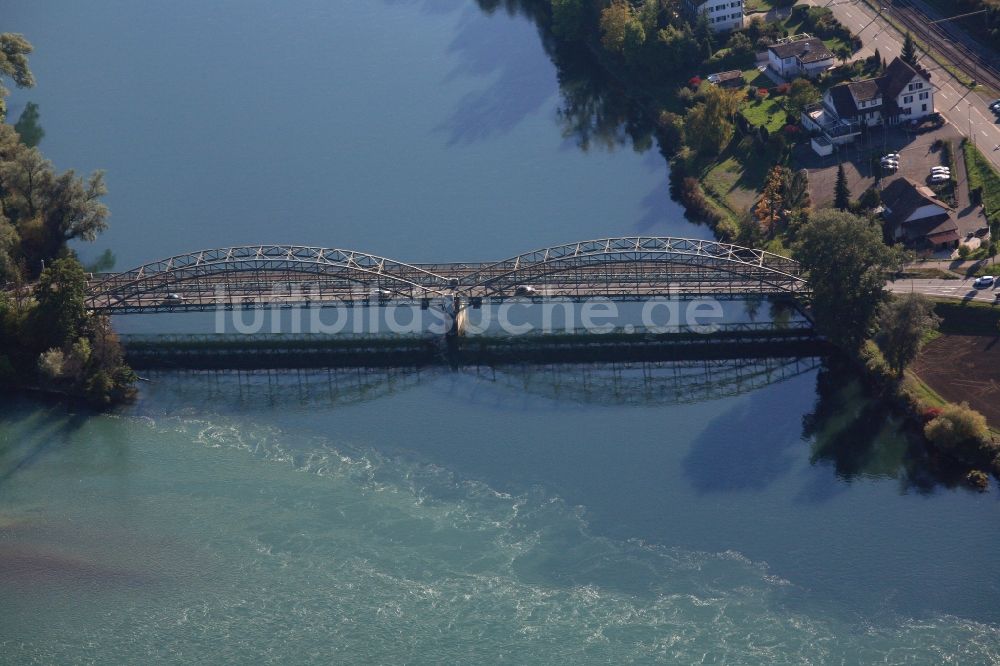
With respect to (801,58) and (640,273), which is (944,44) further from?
(640,273)

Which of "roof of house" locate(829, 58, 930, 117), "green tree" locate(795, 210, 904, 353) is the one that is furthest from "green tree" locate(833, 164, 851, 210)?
"green tree" locate(795, 210, 904, 353)

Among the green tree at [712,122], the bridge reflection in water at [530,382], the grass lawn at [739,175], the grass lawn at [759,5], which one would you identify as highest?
the grass lawn at [759,5]

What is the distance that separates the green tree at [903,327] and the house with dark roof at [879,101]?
2691 cm

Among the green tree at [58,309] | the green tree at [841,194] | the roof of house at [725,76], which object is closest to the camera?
the green tree at [58,309]

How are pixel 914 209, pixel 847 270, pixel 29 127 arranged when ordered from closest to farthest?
A: 1. pixel 847 270
2. pixel 914 209
3. pixel 29 127

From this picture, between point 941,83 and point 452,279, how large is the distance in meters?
44.0

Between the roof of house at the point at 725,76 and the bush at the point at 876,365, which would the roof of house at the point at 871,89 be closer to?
the roof of house at the point at 725,76

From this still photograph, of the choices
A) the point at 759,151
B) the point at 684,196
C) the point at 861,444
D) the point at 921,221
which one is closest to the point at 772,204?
the point at 684,196

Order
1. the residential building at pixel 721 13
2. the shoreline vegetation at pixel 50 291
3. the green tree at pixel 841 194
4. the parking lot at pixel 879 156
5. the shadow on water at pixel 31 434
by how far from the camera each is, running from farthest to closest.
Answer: the residential building at pixel 721 13, the parking lot at pixel 879 156, the green tree at pixel 841 194, the shoreline vegetation at pixel 50 291, the shadow on water at pixel 31 434

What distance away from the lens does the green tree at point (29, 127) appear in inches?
4914

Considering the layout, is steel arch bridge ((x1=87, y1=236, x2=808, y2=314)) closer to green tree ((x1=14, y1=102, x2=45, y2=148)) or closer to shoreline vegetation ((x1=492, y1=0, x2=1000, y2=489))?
shoreline vegetation ((x1=492, y1=0, x2=1000, y2=489))

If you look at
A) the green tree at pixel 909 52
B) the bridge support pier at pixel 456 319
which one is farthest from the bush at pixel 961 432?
the green tree at pixel 909 52

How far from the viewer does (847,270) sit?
87.8 metres

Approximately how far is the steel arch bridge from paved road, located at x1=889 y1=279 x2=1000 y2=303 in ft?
20.0
